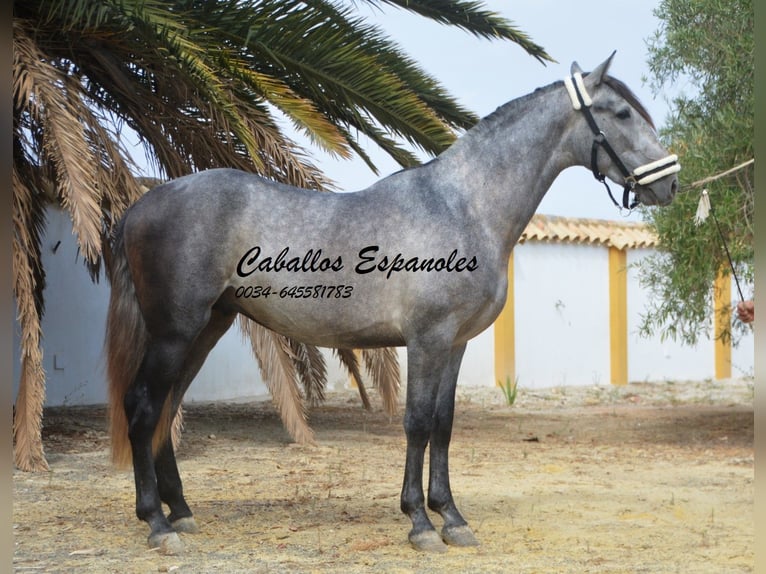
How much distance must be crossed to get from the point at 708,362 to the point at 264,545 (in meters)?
13.0

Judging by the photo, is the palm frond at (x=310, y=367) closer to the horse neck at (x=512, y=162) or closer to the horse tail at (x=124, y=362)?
the horse tail at (x=124, y=362)

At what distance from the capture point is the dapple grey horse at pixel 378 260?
3.75 meters

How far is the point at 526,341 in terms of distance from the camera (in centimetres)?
1280

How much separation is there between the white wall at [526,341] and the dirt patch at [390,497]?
106 centimetres

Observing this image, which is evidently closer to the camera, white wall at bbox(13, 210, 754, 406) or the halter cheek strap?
the halter cheek strap

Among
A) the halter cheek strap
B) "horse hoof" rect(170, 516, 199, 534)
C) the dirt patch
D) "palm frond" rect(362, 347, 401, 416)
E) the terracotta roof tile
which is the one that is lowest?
the dirt patch

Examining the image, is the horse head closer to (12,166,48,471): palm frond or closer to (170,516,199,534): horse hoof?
(170,516,199,534): horse hoof

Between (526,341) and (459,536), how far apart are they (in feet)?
30.3

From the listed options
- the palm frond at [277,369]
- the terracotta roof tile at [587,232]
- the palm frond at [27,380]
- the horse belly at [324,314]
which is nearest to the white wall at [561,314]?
the terracotta roof tile at [587,232]

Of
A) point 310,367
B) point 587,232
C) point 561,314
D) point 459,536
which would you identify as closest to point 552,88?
point 459,536

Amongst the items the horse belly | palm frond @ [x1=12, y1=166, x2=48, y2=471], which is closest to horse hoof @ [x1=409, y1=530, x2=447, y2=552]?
the horse belly

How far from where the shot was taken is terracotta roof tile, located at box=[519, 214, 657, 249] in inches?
522

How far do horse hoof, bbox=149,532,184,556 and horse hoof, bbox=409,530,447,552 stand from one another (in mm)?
1049

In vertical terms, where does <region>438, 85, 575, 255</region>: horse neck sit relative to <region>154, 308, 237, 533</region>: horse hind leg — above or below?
above
